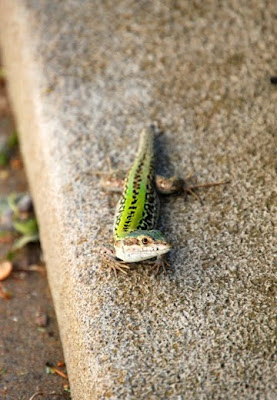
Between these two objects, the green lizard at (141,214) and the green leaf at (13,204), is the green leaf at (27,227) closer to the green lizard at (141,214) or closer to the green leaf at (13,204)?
the green leaf at (13,204)

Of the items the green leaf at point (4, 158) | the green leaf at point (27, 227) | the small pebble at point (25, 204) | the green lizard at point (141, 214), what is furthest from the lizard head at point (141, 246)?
the green leaf at point (4, 158)

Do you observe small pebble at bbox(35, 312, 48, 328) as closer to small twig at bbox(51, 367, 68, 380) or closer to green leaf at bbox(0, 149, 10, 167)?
small twig at bbox(51, 367, 68, 380)

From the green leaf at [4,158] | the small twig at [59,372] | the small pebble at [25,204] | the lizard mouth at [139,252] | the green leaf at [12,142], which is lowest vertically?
the small twig at [59,372]

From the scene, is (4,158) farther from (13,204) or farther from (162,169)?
(162,169)

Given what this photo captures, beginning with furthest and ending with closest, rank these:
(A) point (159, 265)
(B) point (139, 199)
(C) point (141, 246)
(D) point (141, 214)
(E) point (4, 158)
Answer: (E) point (4, 158), (B) point (139, 199), (D) point (141, 214), (A) point (159, 265), (C) point (141, 246)

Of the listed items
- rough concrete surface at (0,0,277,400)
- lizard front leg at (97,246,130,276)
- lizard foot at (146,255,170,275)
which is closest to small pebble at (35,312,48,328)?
rough concrete surface at (0,0,277,400)

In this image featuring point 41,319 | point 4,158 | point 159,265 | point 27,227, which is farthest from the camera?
point 4,158

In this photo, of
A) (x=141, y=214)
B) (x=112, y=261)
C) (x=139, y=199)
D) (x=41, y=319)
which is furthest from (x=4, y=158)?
(x=112, y=261)

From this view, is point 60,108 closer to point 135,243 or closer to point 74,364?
point 135,243
